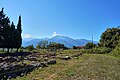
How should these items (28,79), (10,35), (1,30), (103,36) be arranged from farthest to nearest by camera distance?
(103,36), (10,35), (1,30), (28,79)

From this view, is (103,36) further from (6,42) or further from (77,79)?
(77,79)

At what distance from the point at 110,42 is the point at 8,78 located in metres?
84.1

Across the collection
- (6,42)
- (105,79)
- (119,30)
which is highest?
(119,30)

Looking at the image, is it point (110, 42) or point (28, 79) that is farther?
point (110, 42)

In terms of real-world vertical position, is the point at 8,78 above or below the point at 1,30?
below

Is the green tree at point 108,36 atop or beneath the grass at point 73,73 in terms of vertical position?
atop

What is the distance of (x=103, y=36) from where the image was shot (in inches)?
4176

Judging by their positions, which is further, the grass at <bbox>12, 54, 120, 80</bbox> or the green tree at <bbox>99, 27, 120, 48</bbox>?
the green tree at <bbox>99, 27, 120, 48</bbox>

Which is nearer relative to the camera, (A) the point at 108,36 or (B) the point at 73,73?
(B) the point at 73,73

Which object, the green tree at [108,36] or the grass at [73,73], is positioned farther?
the green tree at [108,36]

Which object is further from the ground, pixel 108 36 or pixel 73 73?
pixel 108 36

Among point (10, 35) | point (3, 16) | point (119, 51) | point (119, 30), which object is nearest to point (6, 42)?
point (10, 35)

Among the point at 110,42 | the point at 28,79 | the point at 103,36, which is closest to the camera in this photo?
the point at 28,79

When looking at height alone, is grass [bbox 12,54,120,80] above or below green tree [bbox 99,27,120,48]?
below
